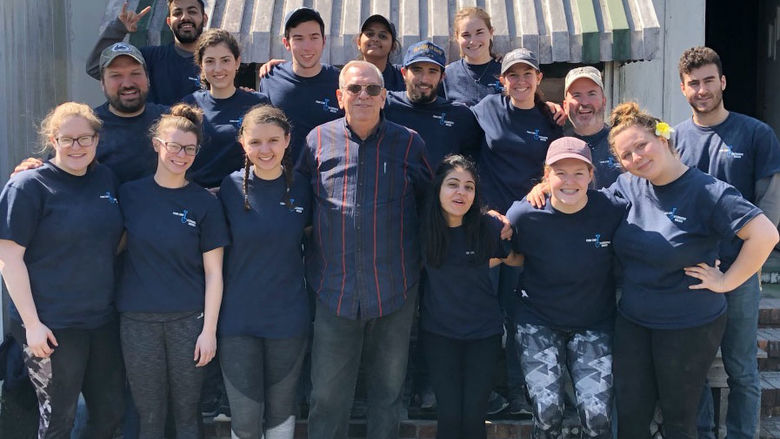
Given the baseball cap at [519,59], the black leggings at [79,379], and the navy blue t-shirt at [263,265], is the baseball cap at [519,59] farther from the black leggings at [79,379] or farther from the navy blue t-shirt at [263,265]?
the black leggings at [79,379]

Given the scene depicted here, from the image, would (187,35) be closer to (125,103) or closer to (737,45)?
(125,103)

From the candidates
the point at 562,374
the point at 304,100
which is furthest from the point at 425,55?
the point at 562,374

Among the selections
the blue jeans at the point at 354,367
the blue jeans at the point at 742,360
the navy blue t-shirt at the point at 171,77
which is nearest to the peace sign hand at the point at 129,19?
the navy blue t-shirt at the point at 171,77

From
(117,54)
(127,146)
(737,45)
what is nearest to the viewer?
(127,146)

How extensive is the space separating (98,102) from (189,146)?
3.76 m

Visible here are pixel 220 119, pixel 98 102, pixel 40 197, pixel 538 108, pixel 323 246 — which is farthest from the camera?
pixel 98 102

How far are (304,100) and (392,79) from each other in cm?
75

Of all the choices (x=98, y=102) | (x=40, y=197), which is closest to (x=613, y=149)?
(x=40, y=197)

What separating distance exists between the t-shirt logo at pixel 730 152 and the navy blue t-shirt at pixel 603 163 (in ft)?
1.78

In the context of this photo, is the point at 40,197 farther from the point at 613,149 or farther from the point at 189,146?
the point at 613,149

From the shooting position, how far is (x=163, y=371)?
11.6ft

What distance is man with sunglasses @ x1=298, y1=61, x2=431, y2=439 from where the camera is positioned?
3.61m

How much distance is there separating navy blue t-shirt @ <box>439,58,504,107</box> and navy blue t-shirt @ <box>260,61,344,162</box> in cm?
77

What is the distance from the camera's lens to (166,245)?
352 centimetres
